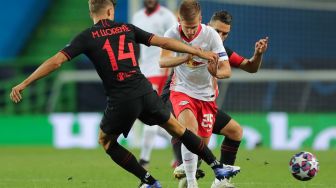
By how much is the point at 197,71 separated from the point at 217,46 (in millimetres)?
421

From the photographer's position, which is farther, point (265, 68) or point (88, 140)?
point (265, 68)

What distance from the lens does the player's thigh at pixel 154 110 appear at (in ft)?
27.0

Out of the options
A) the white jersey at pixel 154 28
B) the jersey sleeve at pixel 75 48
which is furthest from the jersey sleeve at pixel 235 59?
the white jersey at pixel 154 28

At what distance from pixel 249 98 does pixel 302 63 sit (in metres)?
1.40

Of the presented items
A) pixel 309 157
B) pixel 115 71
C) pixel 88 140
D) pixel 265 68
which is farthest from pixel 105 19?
pixel 265 68

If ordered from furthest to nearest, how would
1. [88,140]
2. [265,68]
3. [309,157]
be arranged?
[265,68] → [88,140] → [309,157]

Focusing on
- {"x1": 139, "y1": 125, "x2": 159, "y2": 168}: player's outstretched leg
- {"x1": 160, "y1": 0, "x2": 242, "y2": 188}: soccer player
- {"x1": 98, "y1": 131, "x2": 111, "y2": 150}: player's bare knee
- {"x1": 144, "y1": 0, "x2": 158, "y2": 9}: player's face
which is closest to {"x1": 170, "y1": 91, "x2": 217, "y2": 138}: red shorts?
{"x1": 160, "y1": 0, "x2": 242, "y2": 188}: soccer player

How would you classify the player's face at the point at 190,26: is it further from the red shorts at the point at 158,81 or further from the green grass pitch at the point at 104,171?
the red shorts at the point at 158,81

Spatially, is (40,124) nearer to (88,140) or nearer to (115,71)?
(88,140)

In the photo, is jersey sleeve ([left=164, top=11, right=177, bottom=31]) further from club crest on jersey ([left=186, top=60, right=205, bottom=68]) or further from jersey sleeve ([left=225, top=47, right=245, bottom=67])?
club crest on jersey ([left=186, top=60, right=205, bottom=68])

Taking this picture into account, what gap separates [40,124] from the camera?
750 inches

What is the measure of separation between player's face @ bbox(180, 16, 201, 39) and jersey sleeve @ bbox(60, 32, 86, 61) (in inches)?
44.2

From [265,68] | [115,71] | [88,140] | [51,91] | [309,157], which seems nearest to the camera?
[115,71]

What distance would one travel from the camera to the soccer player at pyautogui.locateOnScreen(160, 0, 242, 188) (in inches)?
340
